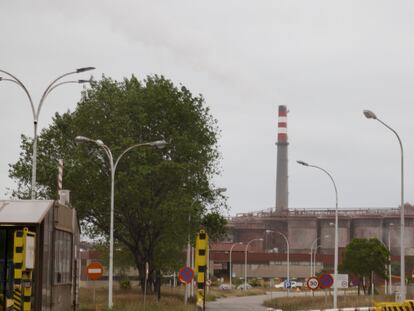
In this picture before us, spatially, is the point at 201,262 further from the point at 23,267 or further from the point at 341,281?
the point at 341,281

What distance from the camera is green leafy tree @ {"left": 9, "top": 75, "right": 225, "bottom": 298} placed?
51.9 meters

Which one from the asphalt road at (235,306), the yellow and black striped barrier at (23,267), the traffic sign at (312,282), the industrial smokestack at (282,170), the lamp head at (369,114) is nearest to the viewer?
the yellow and black striped barrier at (23,267)

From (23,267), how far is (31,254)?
0.93 feet

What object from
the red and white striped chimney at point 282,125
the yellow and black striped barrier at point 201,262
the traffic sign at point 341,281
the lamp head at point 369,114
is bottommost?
the traffic sign at point 341,281

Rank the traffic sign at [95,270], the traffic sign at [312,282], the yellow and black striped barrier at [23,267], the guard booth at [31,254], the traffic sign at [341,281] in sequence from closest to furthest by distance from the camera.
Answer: the yellow and black striped barrier at [23,267]
the guard booth at [31,254]
the traffic sign at [95,270]
the traffic sign at [312,282]
the traffic sign at [341,281]

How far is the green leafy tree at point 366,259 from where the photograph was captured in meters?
77.5

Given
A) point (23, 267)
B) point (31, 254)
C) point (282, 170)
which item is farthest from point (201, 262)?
point (282, 170)

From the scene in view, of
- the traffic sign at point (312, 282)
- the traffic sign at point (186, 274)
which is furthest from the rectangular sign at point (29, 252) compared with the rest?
the traffic sign at point (312, 282)

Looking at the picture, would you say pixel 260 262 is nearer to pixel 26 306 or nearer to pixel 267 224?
pixel 267 224

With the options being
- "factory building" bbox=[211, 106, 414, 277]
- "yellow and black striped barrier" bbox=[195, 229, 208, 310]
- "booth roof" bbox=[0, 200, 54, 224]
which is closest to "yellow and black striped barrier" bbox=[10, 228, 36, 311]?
"booth roof" bbox=[0, 200, 54, 224]

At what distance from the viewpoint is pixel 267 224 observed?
467ft

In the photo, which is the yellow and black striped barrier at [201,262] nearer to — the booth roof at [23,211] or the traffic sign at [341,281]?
the booth roof at [23,211]

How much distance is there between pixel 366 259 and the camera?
77625 mm

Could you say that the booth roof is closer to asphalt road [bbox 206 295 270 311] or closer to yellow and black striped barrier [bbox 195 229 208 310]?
yellow and black striped barrier [bbox 195 229 208 310]
